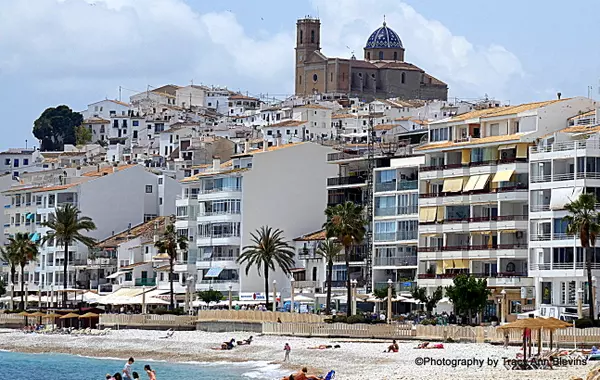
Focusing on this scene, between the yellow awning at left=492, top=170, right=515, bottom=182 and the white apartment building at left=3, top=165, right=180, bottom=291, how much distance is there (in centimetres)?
4568

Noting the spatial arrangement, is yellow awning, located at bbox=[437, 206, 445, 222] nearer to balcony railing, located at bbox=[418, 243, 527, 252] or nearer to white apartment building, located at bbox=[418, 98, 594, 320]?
white apartment building, located at bbox=[418, 98, 594, 320]

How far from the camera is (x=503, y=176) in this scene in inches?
3204

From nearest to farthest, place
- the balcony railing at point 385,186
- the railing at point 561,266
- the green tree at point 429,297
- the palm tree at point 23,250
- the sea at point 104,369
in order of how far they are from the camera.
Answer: the sea at point 104,369 < the railing at point 561,266 < the green tree at point 429,297 < the balcony railing at point 385,186 < the palm tree at point 23,250

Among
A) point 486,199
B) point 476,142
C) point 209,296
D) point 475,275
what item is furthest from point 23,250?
point 486,199

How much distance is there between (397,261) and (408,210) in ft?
10.5

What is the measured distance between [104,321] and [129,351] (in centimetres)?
1343

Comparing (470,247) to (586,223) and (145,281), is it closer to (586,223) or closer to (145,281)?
(586,223)

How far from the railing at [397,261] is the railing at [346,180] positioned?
7314mm

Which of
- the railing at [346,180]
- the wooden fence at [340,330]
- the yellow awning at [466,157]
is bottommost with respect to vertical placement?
the wooden fence at [340,330]

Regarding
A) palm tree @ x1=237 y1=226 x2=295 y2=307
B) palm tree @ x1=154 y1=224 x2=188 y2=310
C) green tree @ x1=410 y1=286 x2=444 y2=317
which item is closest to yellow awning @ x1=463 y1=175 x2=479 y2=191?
green tree @ x1=410 y1=286 x2=444 y2=317

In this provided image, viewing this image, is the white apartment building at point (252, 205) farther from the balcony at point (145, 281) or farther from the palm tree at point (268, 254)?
the balcony at point (145, 281)

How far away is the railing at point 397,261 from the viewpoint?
89.2 meters

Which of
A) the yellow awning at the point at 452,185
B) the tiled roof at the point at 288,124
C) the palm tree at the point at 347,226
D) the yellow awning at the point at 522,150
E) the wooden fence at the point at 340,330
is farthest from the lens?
the tiled roof at the point at 288,124

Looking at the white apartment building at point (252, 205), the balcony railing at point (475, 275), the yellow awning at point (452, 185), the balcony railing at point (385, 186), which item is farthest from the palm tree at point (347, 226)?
the white apartment building at point (252, 205)
